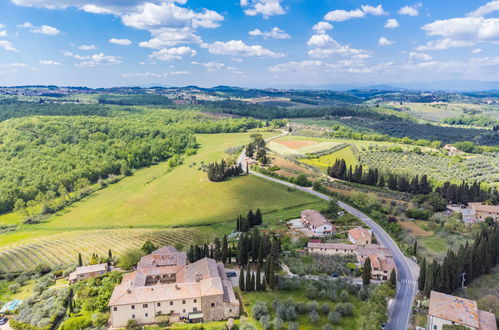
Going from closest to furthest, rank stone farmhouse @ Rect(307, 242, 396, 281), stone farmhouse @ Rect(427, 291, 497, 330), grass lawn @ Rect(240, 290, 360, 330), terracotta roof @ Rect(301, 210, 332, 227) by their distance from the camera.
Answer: stone farmhouse @ Rect(427, 291, 497, 330) → grass lawn @ Rect(240, 290, 360, 330) → stone farmhouse @ Rect(307, 242, 396, 281) → terracotta roof @ Rect(301, 210, 332, 227)

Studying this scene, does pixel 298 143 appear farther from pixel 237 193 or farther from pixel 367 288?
pixel 367 288

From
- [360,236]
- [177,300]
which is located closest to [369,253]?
[360,236]

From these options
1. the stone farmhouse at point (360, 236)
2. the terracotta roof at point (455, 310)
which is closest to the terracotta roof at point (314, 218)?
the stone farmhouse at point (360, 236)

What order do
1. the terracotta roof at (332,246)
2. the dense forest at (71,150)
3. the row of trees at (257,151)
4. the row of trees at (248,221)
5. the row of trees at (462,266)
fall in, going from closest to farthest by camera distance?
the row of trees at (462,266) → the terracotta roof at (332,246) → the row of trees at (248,221) → the dense forest at (71,150) → the row of trees at (257,151)

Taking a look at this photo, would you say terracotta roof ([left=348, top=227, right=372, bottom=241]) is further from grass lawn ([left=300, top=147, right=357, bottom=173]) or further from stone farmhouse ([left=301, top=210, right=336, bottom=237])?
grass lawn ([left=300, top=147, right=357, bottom=173])

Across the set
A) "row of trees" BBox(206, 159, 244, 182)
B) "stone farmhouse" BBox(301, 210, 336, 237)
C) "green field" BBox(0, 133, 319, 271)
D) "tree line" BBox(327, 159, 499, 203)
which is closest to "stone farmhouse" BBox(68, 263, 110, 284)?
"green field" BBox(0, 133, 319, 271)

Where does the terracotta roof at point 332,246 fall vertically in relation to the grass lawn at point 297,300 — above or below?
above

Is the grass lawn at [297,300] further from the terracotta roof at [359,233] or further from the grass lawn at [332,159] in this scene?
the grass lawn at [332,159]

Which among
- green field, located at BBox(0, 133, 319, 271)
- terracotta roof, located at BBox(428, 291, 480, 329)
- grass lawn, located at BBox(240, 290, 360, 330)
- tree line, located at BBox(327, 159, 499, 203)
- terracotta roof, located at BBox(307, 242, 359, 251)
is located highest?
tree line, located at BBox(327, 159, 499, 203)
